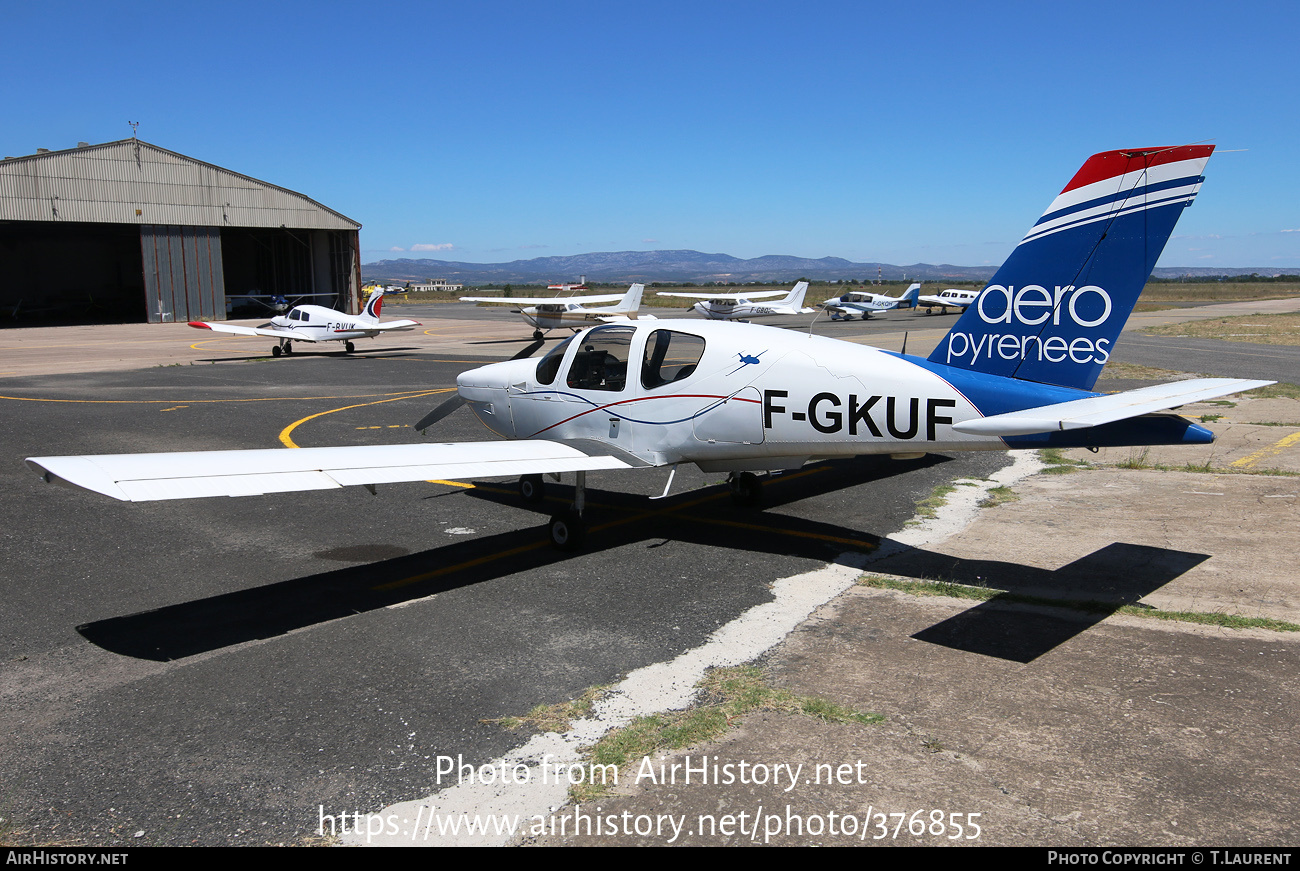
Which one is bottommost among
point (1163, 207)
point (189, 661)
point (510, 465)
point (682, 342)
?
point (189, 661)

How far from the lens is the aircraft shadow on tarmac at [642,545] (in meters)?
6.56

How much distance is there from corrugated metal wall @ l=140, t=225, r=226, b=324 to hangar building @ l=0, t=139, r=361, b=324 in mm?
60

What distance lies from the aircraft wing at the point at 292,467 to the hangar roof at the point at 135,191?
48.2 meters

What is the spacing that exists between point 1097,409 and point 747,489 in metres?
4.75

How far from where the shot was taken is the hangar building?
4609 cm

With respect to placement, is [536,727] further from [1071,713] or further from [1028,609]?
[1028,609]

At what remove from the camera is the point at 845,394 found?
25.8 feet

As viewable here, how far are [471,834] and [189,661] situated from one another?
10.5 ft

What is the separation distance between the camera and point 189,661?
613cm

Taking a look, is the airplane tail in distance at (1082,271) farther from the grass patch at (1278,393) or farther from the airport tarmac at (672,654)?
the grass patch at (1278,393)

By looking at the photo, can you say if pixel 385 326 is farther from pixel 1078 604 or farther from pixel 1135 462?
pixel 1078 604

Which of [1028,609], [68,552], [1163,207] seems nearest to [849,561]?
[1028,609]

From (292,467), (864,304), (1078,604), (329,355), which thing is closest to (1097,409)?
(1078,604)

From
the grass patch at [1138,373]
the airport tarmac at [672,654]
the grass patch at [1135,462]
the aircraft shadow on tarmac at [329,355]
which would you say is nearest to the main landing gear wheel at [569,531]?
the airport tarmac at [672,654]
